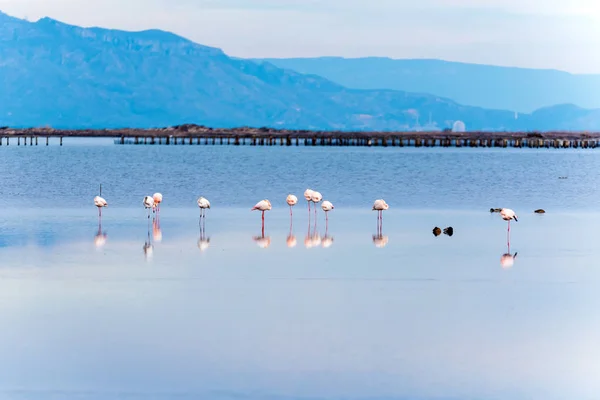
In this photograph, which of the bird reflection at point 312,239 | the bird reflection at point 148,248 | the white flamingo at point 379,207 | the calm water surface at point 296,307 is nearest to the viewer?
the calm water surface at point 296,307

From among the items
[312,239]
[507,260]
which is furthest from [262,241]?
[507,260]

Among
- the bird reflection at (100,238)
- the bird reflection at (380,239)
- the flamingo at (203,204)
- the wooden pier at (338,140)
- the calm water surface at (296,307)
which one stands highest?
the wooden pier at (338,140)

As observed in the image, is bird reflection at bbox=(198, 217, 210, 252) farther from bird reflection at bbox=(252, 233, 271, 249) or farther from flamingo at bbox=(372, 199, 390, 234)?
flamingo at bbox=(372, 199, 390, 234)

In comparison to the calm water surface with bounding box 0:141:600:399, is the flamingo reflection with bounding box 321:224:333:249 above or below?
above

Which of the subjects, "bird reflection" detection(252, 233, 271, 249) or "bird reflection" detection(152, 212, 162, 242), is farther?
"bird reflection" detection(152, 212, 162, 242)

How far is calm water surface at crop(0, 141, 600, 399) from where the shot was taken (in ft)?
37.0

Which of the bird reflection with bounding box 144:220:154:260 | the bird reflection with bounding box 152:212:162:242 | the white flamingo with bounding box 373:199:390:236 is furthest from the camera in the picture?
the white flamingo with bounding box 373:199:390:236

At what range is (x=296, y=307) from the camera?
15008 mm

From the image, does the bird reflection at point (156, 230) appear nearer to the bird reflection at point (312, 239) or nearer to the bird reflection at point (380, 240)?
the bird reflection at point (312, 239)

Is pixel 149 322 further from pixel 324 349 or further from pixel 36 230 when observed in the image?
pixel 36 230

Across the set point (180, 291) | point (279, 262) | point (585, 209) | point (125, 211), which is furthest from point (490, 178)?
point (180, 291)

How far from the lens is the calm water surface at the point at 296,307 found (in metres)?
11.3

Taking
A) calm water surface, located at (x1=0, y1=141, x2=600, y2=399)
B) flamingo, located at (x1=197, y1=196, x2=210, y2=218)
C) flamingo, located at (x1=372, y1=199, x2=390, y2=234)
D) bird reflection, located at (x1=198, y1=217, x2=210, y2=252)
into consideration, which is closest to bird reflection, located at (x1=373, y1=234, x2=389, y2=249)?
calm water surface, located at (x1=0, y1=141, x2=600, y2=399)

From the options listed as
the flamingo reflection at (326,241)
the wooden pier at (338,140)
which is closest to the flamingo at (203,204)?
the flamingo reflection at (326,241)
